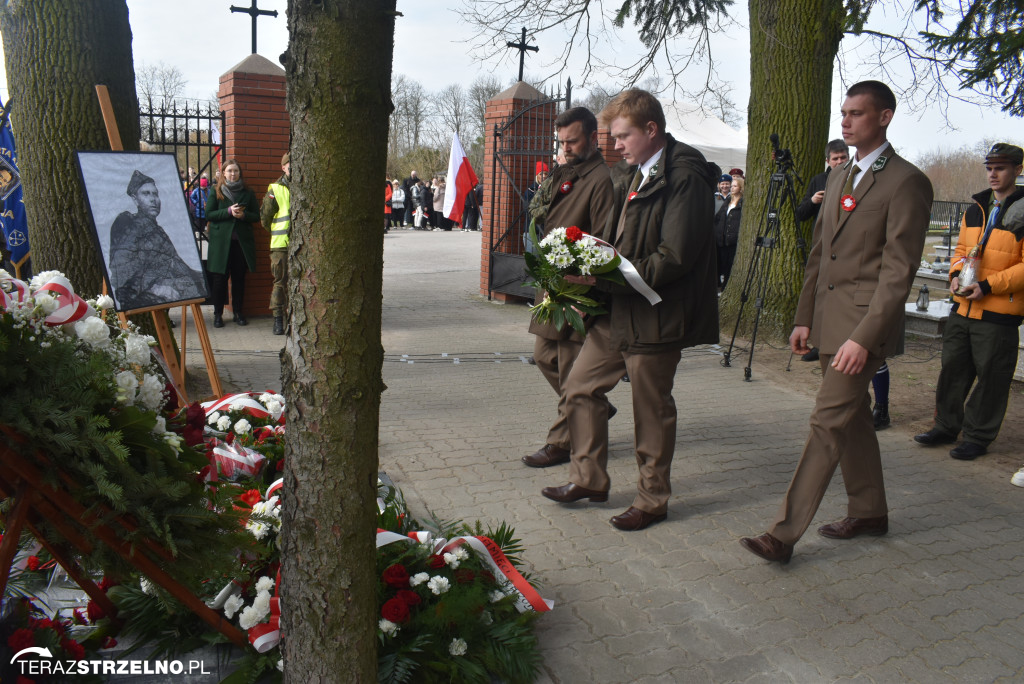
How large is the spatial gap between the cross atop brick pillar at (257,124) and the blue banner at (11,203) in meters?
→ 2.56

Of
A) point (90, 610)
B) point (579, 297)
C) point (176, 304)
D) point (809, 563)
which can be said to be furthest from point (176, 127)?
point (809, 563)

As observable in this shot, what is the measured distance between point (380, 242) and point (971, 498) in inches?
172

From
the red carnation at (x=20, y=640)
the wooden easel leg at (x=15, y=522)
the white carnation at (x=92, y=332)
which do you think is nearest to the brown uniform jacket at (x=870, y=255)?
the white carnation at (x=92, y=332)

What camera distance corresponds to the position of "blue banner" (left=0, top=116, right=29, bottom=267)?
764 centimetres

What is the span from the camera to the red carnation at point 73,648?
275 cm

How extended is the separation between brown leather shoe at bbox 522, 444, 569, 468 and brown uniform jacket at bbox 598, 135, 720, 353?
1254 mm

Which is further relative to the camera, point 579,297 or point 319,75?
point 579,297

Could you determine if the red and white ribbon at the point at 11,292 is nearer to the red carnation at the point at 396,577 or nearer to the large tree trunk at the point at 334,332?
the large tree trunk at the point at 334,332

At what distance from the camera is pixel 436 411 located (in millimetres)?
6535

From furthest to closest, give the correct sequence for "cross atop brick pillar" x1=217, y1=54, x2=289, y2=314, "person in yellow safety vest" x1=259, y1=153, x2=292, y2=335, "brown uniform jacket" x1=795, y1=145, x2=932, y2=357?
"cross atop brick pillar" x1=217, y1=54, x2=289, y2=314
"person in yellow safety vest" x1=259, y1=153, x2=292, y2=335
"brown uniform jacket" x1=795, y1=145, x2=932, y2=357

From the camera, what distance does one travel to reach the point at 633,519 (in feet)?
14.2

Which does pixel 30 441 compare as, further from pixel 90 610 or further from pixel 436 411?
pixel 436 411

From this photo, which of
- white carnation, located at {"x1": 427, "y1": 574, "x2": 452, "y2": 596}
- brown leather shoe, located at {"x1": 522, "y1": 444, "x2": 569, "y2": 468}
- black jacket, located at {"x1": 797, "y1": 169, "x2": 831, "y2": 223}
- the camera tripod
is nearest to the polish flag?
the camera tripod

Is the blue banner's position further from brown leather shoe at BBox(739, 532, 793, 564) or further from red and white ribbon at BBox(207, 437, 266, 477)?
brown leather shoe at BBox(739, 532, 793, 564)
